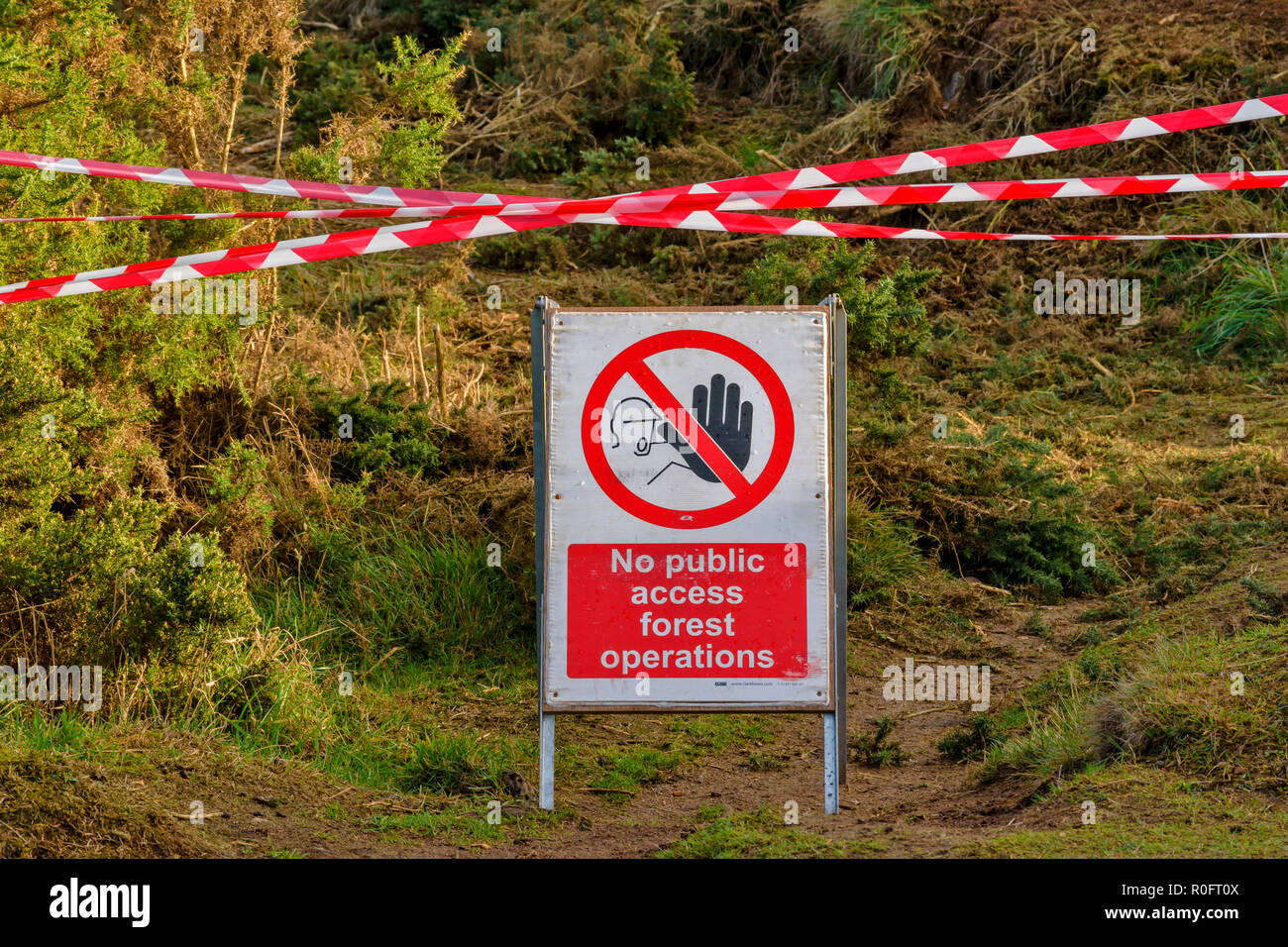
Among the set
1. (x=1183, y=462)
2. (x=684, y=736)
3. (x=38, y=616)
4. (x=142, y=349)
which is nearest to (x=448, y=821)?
(x=684, y=736)

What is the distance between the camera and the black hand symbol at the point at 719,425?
481cm

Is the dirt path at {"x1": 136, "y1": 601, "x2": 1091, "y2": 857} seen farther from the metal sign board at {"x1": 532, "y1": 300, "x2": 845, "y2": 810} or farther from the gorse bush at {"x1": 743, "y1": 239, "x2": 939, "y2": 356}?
the gorse bush at {"x1": 743, "y1": 239, "x2": 939, "y2": 356}

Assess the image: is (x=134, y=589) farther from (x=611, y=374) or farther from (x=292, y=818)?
(x=611, y=374)

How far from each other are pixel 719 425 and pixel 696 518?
35 cm

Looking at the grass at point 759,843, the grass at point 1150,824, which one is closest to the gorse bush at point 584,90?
the grass at point 759,843

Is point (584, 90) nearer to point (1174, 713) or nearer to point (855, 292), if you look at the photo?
point (855, 292)

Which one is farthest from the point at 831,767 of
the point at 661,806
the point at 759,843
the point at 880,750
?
the point at 880,750

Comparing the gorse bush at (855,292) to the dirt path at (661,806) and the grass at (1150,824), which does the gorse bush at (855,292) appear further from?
the grass at (1150,824)

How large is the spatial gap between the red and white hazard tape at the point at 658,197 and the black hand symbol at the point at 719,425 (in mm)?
814

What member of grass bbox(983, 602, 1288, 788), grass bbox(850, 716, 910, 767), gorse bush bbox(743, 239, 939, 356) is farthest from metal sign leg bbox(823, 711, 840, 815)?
gorse bush bbox(743, 239, 939, 356)

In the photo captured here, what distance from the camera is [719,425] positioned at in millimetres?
4828

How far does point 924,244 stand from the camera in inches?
474

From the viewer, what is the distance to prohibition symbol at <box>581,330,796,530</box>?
482cm

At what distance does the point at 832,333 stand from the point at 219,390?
4.26 m
